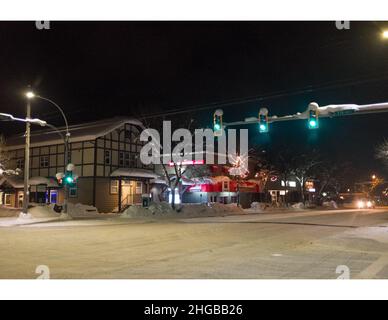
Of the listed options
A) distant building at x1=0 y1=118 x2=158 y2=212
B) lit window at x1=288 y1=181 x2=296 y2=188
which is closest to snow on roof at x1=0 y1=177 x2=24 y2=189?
distant building at x1=0 y1=118 x2=158 y2=212

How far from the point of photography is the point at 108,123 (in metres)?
45.4

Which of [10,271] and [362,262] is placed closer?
[10,271]

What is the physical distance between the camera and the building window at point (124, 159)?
46506 mm

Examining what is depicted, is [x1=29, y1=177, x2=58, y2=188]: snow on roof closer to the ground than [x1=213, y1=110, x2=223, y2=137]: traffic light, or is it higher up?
closer to the ground

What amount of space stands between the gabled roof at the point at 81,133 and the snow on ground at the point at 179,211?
1008cm

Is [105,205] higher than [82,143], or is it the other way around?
[82,143]

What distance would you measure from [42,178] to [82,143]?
6.26 meters

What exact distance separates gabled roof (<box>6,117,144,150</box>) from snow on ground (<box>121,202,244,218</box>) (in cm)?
1008

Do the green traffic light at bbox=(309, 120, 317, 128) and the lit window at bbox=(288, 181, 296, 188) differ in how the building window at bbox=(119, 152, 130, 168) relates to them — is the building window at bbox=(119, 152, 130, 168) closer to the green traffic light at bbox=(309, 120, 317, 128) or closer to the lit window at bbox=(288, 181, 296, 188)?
the green traffic light at bbox=(309, 120, 317, 128)

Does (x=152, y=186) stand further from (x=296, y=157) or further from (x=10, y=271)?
(x=10, y=271)

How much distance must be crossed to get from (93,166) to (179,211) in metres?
10.2

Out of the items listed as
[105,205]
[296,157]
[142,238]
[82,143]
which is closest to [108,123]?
[82,143]

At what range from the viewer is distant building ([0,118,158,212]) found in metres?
43.6

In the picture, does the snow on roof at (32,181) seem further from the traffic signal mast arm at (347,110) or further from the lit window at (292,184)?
the lit window at (292,184)
